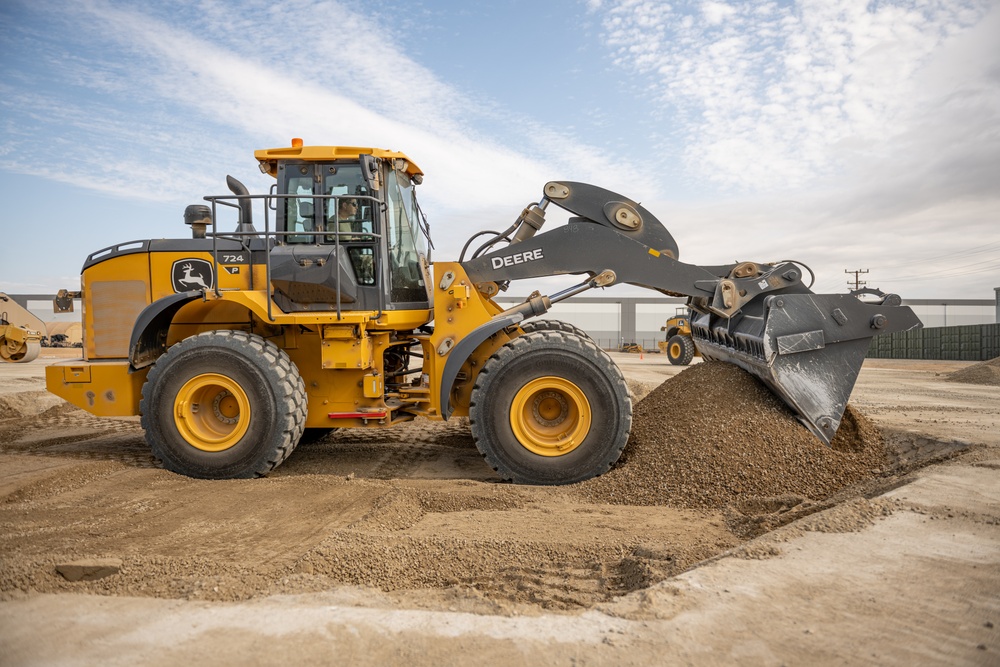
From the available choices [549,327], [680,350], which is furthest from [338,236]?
[680,350]

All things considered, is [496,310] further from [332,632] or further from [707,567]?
[332,632]

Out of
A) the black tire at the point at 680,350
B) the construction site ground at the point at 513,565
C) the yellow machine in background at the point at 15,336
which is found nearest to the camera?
the construction site ground at the point at 513,565

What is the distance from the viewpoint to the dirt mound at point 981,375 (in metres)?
13.9

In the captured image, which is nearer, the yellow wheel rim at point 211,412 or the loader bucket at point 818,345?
the loader bucket at point 818,345

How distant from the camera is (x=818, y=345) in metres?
5.09

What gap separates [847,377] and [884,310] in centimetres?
67

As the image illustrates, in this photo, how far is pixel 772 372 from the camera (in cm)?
507

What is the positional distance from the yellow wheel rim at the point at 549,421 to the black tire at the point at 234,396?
1.87m

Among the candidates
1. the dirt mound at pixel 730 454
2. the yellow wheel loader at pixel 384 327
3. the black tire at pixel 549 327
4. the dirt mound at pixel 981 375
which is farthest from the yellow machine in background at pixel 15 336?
the dirt mound at pixel 981 375

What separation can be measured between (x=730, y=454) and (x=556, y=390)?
1419mm

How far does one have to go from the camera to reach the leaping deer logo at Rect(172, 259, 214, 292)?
6078mm

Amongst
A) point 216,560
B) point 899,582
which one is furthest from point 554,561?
point 216,560

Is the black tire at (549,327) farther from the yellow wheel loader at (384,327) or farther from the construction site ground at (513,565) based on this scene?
the construction site ground at (513,565)

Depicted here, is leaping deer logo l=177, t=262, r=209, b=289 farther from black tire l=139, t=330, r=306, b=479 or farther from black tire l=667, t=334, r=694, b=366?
black tire l=667, t=334, r=694, b=366
